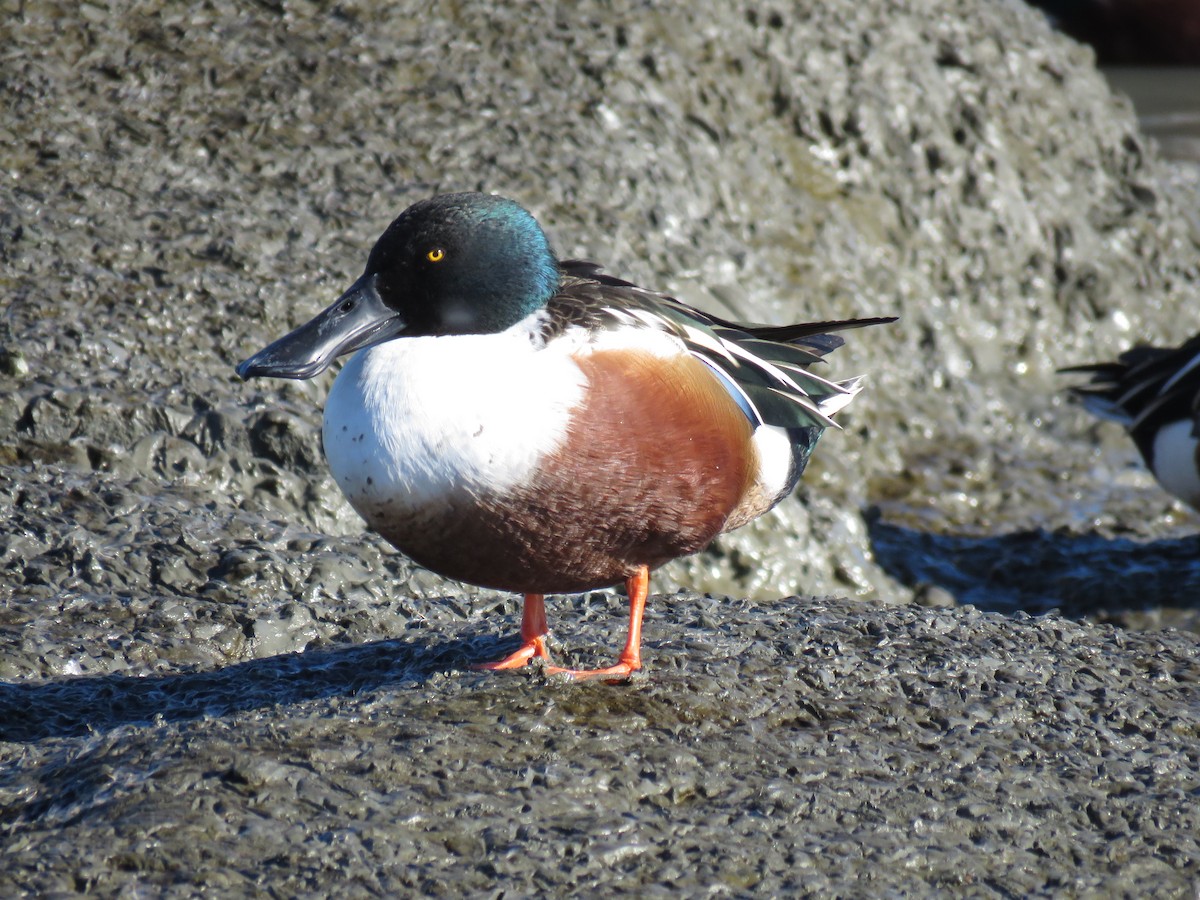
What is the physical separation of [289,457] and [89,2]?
2320 millimetres

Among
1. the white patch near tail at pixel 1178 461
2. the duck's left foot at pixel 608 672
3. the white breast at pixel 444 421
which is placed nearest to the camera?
the white breast at pixel 444 421

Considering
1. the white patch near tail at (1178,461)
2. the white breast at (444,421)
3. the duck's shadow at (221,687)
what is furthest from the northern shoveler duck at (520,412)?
the white patch near tail at (1178,461)

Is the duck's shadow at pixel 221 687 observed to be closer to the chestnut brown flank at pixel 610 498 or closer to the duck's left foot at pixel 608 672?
the duck's left foot at pixel 608 672

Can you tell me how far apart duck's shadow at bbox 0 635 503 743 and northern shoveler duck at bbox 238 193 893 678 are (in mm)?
245

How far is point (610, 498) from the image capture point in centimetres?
272

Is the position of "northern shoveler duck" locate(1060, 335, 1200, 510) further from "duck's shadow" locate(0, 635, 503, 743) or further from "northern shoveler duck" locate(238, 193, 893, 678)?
"duck's shadow" locate(0, 635, 503, 743)

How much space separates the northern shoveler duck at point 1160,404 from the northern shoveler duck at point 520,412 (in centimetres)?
290

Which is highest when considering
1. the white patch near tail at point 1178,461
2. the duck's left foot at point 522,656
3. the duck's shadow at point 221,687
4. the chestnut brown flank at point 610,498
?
the chestnut brown flank at point 610,498

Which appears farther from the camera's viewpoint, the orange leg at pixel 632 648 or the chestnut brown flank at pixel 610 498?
the orange leg at pixel 632 648

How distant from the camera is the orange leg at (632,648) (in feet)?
9.48

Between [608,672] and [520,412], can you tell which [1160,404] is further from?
[520,412]

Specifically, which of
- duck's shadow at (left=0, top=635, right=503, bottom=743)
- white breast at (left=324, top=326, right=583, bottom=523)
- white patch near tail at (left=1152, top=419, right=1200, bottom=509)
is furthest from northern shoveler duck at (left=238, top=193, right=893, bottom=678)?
white patch near tail at (left=1152, top=419, right=1200, bottom=509)

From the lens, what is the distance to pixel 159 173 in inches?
199

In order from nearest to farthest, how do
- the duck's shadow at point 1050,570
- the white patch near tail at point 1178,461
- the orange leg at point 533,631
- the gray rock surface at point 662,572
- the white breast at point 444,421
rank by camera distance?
the gray rock surface at point 662,572
the white breast at point 444,421
the orange leg at point 533,631
the duck's shadow at point 1050,570
the white patch near tail at point 1178,461
